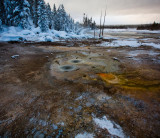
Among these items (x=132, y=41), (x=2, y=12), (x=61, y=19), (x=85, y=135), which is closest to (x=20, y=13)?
(x=2, y=12)

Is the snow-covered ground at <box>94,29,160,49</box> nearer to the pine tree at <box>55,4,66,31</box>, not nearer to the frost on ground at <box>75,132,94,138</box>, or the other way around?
the frost on ground at <box>75,132,94,138</box>

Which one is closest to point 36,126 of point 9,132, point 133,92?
point 9,132

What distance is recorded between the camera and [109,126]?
5.84ft

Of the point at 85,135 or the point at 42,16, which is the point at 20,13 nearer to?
the point at 42,16

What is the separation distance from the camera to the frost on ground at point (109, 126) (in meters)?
1.66

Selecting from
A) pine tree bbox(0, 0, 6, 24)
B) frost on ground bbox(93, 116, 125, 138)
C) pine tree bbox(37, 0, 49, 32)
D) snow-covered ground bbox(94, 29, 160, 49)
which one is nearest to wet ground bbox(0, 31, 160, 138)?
frost on ground bbox(93, 116, 125, 138)

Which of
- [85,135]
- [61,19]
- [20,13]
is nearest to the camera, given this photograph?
[85,135]

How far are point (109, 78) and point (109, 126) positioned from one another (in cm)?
212

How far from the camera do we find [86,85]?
3.18m

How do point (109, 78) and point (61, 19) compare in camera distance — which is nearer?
point (109, 78)

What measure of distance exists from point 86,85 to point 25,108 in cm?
192

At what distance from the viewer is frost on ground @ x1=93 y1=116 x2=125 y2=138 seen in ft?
5.46

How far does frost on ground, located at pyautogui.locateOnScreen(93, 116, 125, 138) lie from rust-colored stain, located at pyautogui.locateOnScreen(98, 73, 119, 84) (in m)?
1.72

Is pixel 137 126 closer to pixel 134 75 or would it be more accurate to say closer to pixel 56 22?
pixel 134 75
